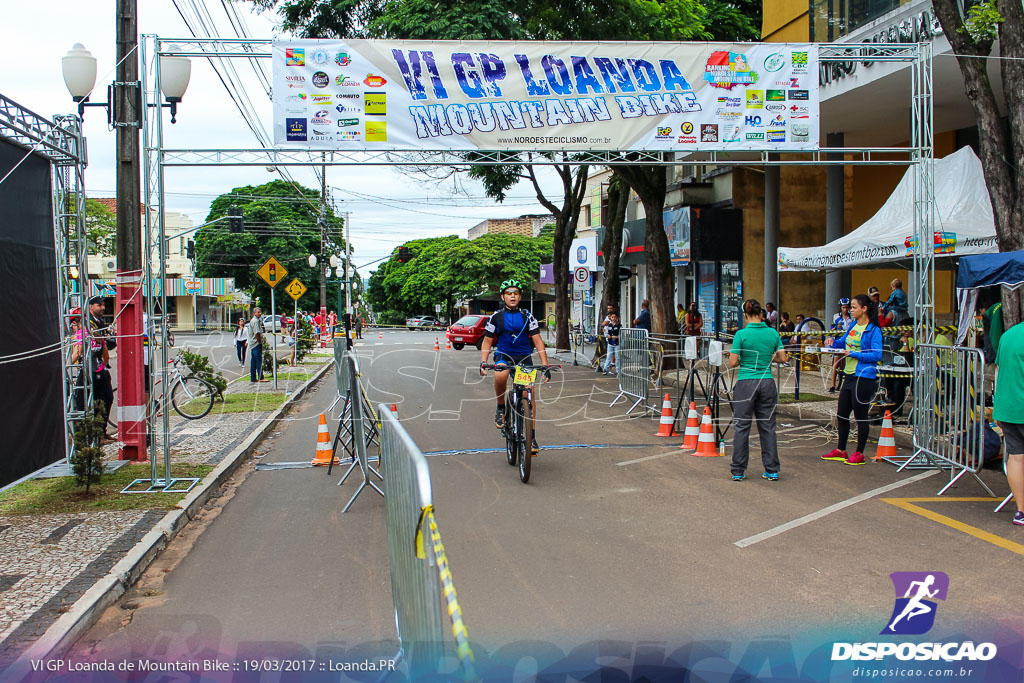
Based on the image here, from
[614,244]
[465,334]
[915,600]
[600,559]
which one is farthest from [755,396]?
[465,334]

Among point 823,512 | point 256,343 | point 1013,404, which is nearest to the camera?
point 1013,404

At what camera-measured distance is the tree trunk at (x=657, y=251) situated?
21047 millimetres

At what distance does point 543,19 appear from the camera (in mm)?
18469

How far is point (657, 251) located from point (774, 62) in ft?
34.2

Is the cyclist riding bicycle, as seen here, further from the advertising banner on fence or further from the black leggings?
the black leggings

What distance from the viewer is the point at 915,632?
4723 mm

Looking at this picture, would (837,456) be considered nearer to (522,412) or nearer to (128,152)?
(522,412)

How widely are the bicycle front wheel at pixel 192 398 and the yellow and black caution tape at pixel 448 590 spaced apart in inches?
474

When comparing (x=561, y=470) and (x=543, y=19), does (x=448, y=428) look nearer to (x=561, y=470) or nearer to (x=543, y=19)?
(x=561, y=470)

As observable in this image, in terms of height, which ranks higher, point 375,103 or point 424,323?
point 375,103

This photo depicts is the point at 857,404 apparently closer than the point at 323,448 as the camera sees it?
Yes

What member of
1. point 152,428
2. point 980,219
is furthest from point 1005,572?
point 980,219

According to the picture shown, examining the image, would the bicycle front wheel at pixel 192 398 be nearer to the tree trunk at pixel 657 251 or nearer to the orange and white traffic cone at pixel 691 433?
the orange and white traffic cone at pixel 691 433

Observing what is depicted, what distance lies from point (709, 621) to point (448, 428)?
27.5 ft
